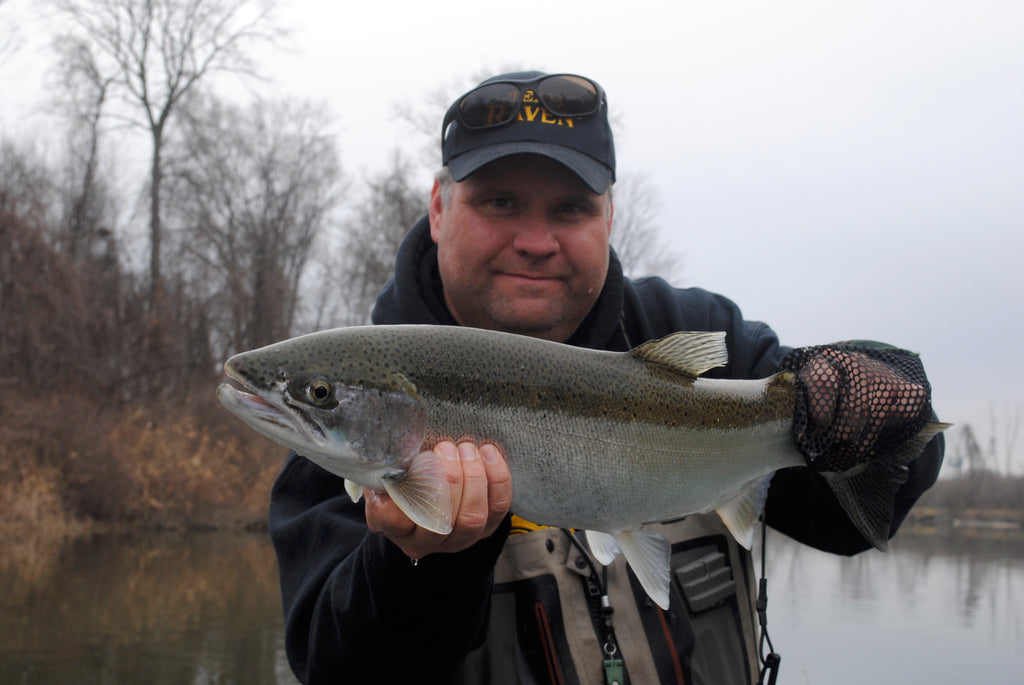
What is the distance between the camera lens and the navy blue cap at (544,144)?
375 centimetres

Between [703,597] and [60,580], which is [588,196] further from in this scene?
[60,580]

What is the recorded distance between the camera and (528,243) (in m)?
3.75

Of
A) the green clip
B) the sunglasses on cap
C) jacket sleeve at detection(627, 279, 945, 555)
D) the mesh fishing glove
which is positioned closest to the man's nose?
the sunglasses on cap

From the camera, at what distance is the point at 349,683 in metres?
3.17

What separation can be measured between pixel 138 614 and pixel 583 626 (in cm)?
1015

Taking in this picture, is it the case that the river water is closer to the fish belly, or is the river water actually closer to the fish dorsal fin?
the fish belly

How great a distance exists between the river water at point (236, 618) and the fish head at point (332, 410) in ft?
26.2

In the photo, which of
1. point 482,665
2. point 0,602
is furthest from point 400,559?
point 0,602

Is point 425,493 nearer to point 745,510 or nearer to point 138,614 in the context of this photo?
point 745,510

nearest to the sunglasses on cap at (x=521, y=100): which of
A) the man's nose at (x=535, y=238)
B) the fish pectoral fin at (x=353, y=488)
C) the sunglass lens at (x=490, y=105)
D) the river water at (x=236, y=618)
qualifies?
the sunglass lens at (x=490, y=105)

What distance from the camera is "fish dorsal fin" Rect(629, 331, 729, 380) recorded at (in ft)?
9.73

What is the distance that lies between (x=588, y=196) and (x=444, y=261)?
703 millimetres

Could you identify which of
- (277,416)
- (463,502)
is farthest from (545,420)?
(277,416)

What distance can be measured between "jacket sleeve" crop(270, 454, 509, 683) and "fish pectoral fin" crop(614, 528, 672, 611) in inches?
17.9
